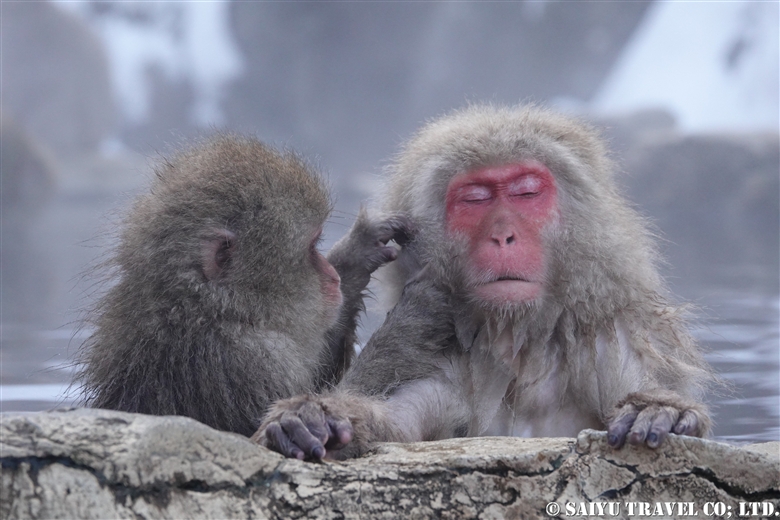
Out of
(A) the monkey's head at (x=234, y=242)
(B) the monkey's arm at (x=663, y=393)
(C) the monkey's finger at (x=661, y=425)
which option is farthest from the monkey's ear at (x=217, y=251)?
(C) the monkey's finger at (x=661, y=425)

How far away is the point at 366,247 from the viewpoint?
11.3 ft

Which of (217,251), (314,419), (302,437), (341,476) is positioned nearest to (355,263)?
(217,251)

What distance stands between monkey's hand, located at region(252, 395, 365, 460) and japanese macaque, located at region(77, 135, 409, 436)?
13.3 inches

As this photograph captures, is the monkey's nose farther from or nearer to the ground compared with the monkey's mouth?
farther from the ground

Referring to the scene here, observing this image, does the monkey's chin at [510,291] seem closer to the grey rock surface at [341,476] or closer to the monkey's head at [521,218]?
the monkey's head at [521,218]

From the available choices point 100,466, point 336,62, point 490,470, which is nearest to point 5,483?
point 100,466

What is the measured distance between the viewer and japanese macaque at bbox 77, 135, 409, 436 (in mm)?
2795

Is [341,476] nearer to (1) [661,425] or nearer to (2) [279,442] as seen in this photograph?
(2) [279,442]

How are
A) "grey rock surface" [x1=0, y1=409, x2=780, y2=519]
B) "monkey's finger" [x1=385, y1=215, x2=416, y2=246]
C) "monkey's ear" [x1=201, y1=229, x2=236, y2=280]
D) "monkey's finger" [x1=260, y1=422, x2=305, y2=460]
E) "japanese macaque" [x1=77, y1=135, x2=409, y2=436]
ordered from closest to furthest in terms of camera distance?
"grey rock surface" [x1=0, y1=409, x2=780, y2=519] → "monkey's finger" [x1=260, y1=422, x2=305, y2=460] → "japanese macaque" [x1=77, y1=135, x2=409, y2=436] → "monkey's ear" [x1=201, y1=229, x2=236, y2=280] → "monkey's finger" [x1=385, y1=215, x2=416, y2=246]

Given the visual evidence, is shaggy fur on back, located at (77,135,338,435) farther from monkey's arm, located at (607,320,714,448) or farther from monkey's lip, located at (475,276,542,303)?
monkey's arm, located at (607,320,714,448)

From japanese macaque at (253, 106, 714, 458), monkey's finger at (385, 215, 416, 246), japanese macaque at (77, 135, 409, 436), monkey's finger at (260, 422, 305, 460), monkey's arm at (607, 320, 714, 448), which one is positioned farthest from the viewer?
monkey's finger at (385, 215, 416, 246)

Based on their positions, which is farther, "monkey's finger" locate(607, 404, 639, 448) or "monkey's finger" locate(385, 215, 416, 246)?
"monkey's finger" locate(385, 215, 416, 246)

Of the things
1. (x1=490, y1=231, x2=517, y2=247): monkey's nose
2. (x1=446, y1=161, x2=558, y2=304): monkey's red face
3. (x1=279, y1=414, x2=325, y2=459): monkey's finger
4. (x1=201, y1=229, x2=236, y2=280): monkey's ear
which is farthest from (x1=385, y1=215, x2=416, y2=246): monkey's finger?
(x1=279, y1=414, x2=325, y2=459): monkey's finger

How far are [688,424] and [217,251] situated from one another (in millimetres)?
1547
